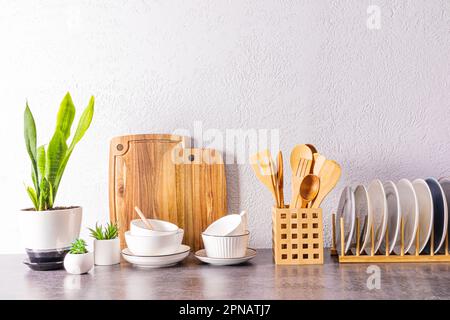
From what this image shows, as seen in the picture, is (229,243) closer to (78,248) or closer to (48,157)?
(78,248)

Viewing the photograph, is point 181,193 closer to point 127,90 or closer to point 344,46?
point 127,90

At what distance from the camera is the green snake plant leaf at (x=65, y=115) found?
1.10m

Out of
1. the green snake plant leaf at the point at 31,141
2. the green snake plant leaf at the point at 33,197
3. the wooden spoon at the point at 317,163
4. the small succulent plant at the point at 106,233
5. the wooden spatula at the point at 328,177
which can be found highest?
the green snake plant leaf at the point at 31,141

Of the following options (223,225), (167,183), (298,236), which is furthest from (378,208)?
(167,183)

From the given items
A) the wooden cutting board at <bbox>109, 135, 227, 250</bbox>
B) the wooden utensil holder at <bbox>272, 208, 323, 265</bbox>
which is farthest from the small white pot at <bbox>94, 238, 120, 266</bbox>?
the wooden utensil holder at <bbox>272, 208, 323, 265</bbox>

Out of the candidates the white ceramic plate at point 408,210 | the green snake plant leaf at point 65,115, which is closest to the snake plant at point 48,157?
the green snake plant leaf at point 65,115

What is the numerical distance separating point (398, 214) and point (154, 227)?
23.3 inches

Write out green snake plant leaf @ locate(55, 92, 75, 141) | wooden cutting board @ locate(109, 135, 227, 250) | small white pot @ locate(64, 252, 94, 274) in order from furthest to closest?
wooden cutting board @ locate(109, 135, 227, 250) < green snake plant leaf @ locate(55, 92, 75, 141) < small white pot @ locate(64, 252, 94, 274)

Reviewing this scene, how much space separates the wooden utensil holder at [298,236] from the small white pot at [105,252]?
393 mm

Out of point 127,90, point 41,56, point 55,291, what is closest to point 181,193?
point 127,90

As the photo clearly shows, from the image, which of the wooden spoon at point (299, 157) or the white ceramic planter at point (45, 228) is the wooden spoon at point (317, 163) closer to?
the wooden spoon at point (299, 157)

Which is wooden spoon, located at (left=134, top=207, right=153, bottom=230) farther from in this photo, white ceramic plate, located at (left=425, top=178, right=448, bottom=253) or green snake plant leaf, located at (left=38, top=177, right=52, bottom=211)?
white ceramic plate, located at (left=425, top=178, right=448, bottom=253)

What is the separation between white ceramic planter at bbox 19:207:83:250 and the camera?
1035mm

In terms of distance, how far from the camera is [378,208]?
115 centimetres
